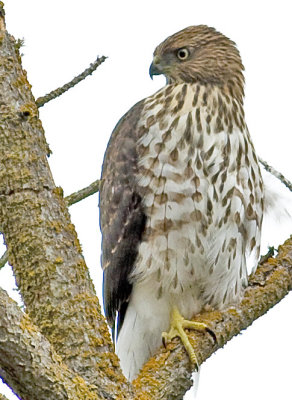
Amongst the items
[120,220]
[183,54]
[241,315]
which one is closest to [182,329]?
[241,315]

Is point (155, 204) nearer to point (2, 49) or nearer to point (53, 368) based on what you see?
point (2, 49)

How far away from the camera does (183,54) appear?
209 inches

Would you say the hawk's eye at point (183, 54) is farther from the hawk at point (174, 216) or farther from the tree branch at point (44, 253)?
the tree branch at point (44, 253)

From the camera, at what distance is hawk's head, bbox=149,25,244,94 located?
5.21m

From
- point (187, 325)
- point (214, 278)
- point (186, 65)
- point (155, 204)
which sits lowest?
point (187, 325)

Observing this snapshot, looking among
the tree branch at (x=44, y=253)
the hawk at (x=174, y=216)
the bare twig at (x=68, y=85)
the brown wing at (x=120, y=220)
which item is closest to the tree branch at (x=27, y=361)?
the tree branch at (x=44, y=253)

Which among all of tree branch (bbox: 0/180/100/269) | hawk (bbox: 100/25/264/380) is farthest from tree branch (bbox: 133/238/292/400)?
tree branch (bbox: 0/180/100/269)

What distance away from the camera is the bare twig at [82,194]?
4.07 metres

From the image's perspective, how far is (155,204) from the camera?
447 cm

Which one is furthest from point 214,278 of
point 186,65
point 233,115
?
point 186,65

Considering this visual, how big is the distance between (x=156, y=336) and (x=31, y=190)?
1.72m

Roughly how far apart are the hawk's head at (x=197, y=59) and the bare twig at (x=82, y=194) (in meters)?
1.22

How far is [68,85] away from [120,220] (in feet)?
3.34

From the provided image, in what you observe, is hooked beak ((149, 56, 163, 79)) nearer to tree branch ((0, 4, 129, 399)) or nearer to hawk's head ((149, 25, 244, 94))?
hawk's head ((149, 25, 244, 94))
